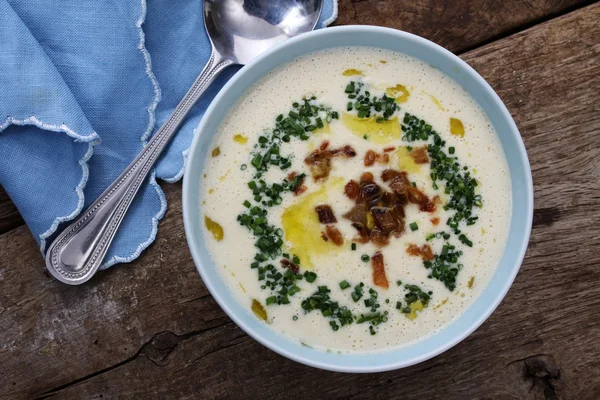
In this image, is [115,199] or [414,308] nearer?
[414,308]

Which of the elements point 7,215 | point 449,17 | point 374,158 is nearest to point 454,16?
point 449,17

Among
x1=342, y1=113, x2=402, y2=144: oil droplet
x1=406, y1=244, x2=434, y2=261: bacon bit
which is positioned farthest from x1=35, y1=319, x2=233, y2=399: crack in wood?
x1=342, y1=113, x2=402, y2=144: oil droplet

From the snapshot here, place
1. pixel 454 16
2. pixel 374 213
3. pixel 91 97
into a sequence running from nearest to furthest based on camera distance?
pixel 374 213 < pixel 91 97 < pixel 454 16

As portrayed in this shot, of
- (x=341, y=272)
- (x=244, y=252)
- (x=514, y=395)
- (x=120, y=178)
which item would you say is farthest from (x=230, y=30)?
(x=514, y=395)

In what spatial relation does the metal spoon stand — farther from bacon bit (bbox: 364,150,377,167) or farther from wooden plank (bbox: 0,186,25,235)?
bacon bit (bbox: 364,150,377,167)

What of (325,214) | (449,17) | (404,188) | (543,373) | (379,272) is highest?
(449,17)

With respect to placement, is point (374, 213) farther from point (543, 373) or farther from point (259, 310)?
point (543, 373)

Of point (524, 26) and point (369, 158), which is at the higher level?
point (524, 26)
